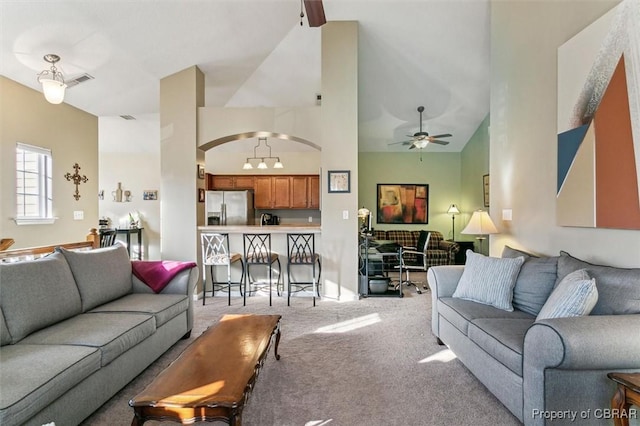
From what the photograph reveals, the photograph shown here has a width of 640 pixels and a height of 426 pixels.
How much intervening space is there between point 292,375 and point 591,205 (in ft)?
8.66

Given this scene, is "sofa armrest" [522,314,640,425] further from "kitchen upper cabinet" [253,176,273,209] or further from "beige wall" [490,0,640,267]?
"kitchen upper cabinet" [253,176,273,209]

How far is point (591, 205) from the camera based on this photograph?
2.51 metres

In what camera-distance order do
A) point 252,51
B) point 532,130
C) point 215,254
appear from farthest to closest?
point 252,51 < point 215,254 < point 532,130

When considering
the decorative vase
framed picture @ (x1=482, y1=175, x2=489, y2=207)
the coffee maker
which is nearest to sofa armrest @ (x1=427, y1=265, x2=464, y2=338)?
framed picture @ (x1=482, y1=175, x2=489, y2=207)

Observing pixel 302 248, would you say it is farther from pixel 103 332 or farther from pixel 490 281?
pixel 103 332

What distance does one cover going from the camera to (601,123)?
8.07 feet

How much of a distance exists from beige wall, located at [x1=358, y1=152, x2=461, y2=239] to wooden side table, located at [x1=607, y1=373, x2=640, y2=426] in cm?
706

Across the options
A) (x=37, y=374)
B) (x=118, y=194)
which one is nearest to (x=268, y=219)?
(x=118, y=194)

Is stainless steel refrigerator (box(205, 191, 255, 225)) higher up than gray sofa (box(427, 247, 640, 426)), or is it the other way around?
stainless steel refrigerator (box(205, 191, 255, 225))

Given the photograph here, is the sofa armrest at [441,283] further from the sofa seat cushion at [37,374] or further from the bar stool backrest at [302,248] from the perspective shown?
the sofa seat cushion at [37,374]

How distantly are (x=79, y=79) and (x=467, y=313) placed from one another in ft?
18.1

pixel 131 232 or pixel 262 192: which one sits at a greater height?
pixel 262 192

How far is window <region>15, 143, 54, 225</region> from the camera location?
4398 mm

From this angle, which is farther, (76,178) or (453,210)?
(453,210)
